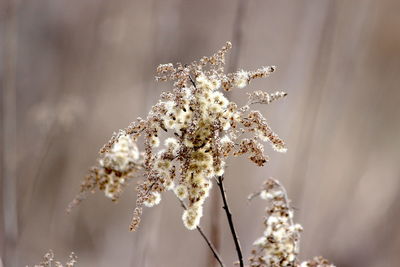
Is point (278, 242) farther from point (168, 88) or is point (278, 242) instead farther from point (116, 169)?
point (168, 88)

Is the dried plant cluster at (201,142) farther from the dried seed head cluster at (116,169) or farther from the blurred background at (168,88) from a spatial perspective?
the blurred background at (168,88)

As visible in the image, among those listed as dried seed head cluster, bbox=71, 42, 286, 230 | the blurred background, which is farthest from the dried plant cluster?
the blurred background

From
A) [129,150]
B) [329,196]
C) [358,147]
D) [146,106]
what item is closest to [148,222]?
[146,106]

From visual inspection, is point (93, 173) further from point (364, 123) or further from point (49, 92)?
point (364, 123)

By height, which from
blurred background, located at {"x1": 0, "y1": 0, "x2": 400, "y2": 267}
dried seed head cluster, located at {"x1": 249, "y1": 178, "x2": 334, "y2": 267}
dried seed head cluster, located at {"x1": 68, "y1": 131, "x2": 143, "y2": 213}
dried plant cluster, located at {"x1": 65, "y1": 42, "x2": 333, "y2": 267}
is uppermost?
blurred background, located at {"x1": 0, "y1": 0, "x2": 400, "y2": 267}

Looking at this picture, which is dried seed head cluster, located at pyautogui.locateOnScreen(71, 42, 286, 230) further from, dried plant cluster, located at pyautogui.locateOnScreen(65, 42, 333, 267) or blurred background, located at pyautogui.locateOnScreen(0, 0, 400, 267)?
Result: blurred background, located at pyautogui.locateOnScreen(0, 0, 400, 267)

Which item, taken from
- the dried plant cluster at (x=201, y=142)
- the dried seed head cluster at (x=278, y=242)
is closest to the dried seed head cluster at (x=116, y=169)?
the dried plant cluster at (x=201, y=142)
